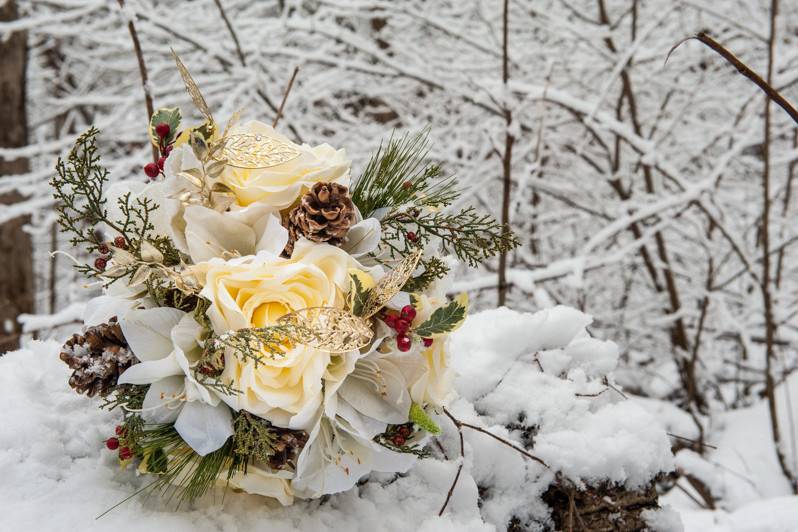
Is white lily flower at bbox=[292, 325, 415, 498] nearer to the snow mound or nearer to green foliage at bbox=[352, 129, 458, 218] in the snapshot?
the snow mound

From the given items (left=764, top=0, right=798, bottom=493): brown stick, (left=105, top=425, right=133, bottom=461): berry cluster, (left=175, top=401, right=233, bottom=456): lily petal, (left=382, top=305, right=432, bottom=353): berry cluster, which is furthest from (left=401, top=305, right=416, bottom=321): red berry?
(left=764, top=0, right=798, bottom=493): brown stick

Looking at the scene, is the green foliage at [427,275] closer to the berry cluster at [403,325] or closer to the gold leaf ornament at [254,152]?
the berry cluster at [403,325]

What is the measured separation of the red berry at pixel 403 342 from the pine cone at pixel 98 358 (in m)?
0.28

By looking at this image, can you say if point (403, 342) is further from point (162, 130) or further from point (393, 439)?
point (162, 130)

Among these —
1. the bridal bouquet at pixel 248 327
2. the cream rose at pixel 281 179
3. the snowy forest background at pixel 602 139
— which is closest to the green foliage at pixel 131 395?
the bridal bouquet at pixel 248 327

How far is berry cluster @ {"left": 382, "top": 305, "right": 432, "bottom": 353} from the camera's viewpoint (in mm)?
687

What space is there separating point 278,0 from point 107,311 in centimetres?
279

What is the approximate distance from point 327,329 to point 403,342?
87 millimetres

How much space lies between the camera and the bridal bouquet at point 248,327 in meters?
0.66

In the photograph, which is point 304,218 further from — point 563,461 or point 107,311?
point 563,461

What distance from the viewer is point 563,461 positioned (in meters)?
0.86

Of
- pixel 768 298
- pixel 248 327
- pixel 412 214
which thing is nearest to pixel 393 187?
pixel 412 214

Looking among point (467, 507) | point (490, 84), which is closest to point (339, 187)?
point (467, 507)

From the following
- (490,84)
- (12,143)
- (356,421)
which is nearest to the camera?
(356,421)
